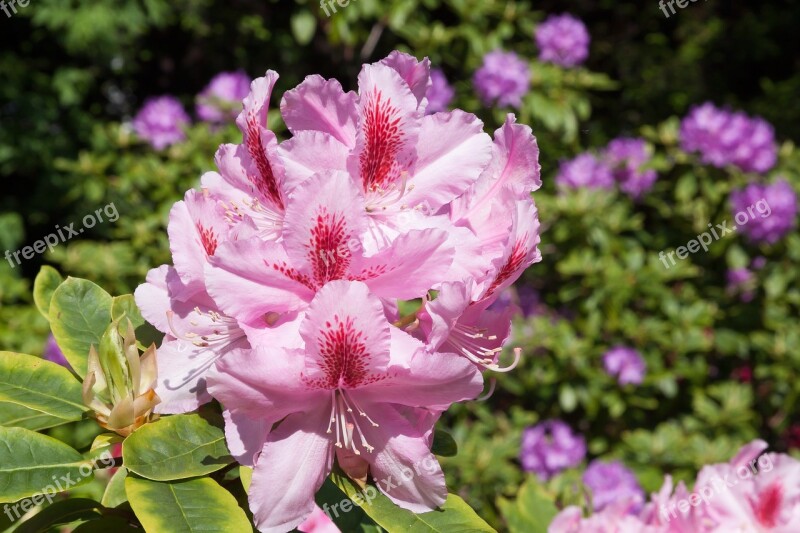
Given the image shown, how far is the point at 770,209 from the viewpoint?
2840mm

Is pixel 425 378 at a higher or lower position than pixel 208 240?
lower

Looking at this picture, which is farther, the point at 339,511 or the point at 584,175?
the point at 584,175

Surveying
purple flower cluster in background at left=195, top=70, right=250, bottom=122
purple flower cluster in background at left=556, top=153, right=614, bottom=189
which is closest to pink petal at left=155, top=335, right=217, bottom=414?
purple flower cluster in background at left=556, top=153, right=614, bottom=189

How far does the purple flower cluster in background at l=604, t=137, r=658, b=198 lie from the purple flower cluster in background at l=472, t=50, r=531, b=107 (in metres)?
0.43

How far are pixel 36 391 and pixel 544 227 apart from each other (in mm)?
2338

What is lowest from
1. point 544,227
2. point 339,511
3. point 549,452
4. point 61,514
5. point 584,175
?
point 549,452

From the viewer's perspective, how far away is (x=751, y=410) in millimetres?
3023

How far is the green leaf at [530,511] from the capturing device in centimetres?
115

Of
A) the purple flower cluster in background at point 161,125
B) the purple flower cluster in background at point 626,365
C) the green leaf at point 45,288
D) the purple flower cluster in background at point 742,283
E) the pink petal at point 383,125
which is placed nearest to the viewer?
the pink petal at point 383,125

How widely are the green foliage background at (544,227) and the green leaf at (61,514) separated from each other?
1452 mm

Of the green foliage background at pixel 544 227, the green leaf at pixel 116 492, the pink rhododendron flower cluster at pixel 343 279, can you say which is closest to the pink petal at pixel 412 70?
the pink rhododendron flower cluster at pixel 343 279

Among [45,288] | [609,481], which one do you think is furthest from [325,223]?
[609,481]

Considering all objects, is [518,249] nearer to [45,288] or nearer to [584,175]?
[45,288]

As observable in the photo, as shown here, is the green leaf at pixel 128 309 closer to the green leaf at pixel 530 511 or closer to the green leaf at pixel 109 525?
the green leaf at pixel 109 525
